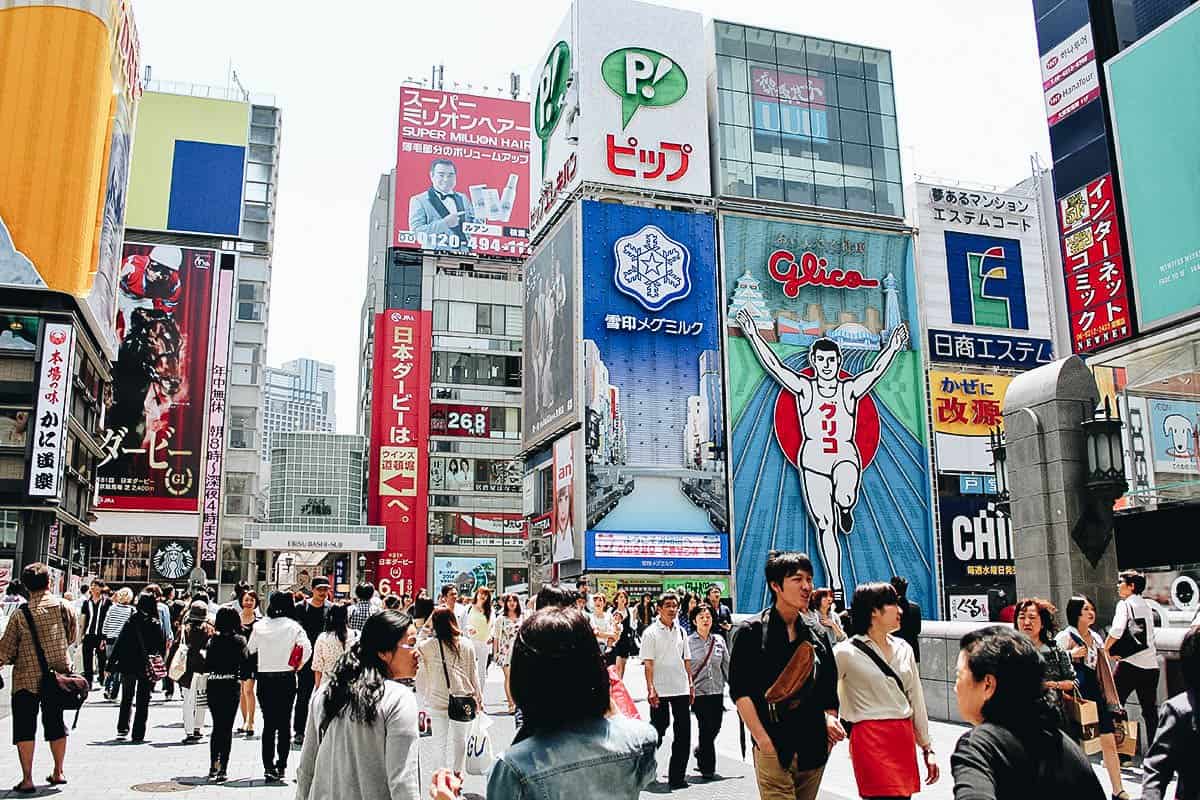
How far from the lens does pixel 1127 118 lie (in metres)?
27.3

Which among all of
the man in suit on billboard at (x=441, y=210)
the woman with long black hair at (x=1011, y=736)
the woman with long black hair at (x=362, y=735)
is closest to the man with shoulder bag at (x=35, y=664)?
the woman with long black hair at (x=362, y=735)

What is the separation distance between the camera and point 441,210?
226 ft

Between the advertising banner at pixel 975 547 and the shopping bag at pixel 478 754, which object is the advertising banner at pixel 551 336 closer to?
the advertising banner at pixel 975 547

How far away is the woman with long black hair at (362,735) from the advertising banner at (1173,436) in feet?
87.7

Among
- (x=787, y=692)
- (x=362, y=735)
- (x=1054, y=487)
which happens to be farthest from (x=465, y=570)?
(x=362, y=735)

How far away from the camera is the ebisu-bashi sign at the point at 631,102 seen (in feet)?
151

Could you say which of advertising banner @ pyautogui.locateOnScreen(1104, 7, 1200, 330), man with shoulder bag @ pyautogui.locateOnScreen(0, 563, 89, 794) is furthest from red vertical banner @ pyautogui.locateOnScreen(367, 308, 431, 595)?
man with shoulder bag @ pyautogui.locateOnScreen(0, 563, 89, 794)

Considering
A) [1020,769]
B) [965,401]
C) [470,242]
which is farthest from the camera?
[470,242]

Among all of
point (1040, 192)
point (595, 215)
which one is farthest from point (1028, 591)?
point (1040, 192)

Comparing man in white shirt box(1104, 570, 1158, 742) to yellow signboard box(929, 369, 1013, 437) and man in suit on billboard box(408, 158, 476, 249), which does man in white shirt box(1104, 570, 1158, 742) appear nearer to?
yellow signboard box(929, 369, 1013, 437)

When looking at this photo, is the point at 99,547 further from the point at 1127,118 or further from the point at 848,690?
the point at 848,690

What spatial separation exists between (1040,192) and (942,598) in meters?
27.5

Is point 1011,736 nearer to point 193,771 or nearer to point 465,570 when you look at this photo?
point 193,771

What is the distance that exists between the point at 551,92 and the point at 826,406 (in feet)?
61.2
